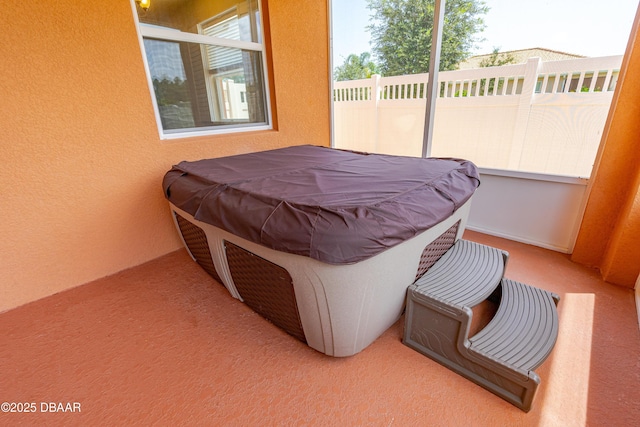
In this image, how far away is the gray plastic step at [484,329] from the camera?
3.41ft

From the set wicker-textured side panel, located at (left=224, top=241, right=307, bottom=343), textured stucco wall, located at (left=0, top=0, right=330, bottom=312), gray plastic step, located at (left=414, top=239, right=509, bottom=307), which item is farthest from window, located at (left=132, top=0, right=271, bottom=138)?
gray plastic step, located at (left=414, top=239, right=509, bottom=307)

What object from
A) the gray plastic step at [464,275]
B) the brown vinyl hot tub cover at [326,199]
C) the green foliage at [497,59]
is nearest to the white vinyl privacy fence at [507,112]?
the green foliage at [497,59]

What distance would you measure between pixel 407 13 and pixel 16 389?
3475 millimetres

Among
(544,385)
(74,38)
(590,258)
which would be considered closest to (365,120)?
(590,258)

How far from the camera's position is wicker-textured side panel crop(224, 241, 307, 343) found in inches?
46.3

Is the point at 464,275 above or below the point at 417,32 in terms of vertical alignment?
below

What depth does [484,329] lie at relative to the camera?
1187 mm

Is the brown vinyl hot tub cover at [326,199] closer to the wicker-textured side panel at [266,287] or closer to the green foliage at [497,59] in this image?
the wicker-textured side panel at [266,287]

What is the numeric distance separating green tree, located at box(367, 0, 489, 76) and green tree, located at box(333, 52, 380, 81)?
10cm

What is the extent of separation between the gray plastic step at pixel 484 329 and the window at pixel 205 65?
2.04 metres

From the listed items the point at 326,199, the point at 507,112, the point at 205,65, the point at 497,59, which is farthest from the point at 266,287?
the point at 497,59

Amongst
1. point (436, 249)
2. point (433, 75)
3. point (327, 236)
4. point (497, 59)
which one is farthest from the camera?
point (433, 75)

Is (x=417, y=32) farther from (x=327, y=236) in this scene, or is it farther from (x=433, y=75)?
(x=327, y=236)

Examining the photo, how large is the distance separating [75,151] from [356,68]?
8.39ft
